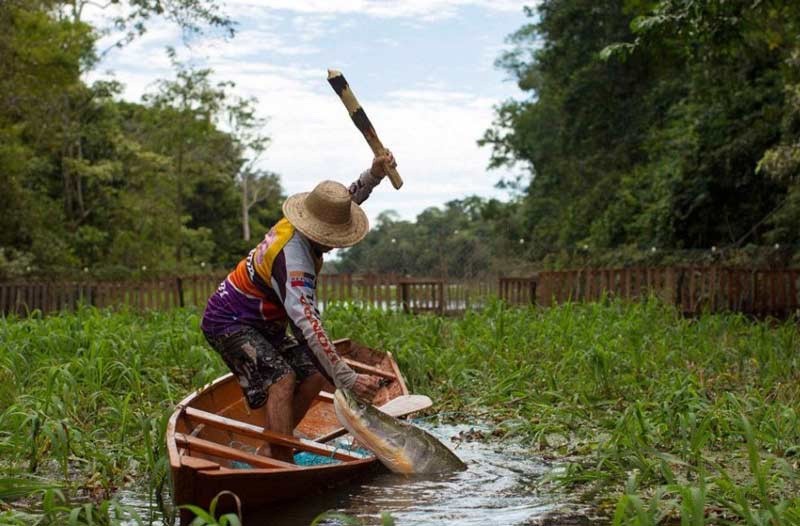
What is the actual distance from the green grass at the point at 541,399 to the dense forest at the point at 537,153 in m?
4.21

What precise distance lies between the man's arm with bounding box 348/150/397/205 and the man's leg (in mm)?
1462

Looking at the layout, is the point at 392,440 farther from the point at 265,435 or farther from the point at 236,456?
the point at 236,456

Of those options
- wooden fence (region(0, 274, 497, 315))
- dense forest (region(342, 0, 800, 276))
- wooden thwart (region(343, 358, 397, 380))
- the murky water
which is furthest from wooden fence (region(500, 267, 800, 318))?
the murky water

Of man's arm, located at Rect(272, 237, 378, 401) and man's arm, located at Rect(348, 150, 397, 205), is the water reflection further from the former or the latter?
man's arm, located at Rect(348, 150, 397, 205)

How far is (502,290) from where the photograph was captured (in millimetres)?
22109

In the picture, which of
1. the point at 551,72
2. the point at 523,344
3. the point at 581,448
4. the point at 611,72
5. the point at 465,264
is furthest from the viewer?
the point at 465,264

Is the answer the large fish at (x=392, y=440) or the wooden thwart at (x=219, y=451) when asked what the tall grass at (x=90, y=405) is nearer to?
the wooden thwart at (x=219, y=451)

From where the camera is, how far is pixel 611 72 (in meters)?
35.0

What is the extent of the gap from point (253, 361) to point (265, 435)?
0.44m

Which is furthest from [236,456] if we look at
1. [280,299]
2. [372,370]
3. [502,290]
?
[502,290]

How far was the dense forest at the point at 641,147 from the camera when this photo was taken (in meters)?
15.5

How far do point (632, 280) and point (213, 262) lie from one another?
3421cm

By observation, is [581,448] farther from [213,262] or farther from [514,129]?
[213,262]

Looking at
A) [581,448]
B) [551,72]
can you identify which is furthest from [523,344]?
[551,72]
